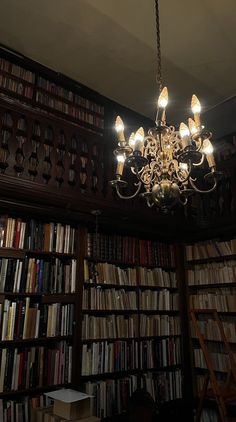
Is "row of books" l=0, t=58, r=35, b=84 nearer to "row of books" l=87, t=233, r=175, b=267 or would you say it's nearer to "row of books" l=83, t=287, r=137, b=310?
"row of books" l=87, t=233, r=175, b=267

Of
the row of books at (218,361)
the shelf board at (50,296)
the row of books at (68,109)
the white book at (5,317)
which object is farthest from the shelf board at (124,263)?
the row of books at (68,109)

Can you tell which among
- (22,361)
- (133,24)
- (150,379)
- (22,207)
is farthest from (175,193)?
(150,379)

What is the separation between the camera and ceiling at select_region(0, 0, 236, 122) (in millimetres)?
2988

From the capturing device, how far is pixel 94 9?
2988mm

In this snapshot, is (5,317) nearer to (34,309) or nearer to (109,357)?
(34,309)

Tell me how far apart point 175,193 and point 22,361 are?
1.86 meters

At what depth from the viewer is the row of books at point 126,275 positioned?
3.23 m

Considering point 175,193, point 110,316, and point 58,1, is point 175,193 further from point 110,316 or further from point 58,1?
point 58,1

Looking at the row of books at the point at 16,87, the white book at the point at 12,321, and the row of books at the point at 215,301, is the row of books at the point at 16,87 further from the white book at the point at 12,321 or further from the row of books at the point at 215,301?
the row of books at the point at 215,301

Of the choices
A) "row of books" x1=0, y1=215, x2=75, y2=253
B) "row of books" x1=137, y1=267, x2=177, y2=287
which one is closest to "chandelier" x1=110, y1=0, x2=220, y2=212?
"row of books" x1=0, y1=215, x2=75, y2=253

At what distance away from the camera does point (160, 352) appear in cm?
356

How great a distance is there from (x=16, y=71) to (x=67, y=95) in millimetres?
653

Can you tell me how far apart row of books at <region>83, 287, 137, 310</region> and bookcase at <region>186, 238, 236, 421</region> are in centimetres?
89

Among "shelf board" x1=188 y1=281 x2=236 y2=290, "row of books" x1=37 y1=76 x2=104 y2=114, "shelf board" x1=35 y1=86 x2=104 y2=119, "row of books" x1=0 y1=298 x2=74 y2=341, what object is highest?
"row of books" x1=37 y1=76 x2=104 y2=114
